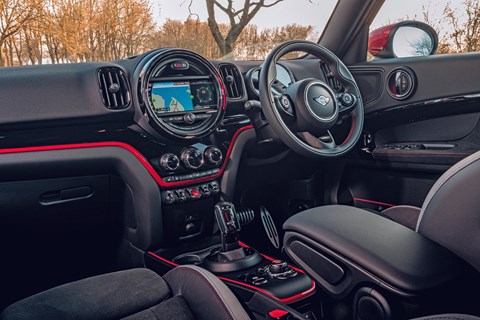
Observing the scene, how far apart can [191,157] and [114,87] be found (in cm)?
43

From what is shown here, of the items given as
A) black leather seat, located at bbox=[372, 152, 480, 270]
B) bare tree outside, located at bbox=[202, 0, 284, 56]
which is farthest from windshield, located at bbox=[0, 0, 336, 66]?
black leather seat, located at bbox=[372, 152, 480, 270]

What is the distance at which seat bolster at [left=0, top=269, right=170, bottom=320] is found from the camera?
3.77 feet

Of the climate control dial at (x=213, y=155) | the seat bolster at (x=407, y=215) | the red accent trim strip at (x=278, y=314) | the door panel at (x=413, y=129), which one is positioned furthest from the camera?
the door panel at (x=413, y=129)

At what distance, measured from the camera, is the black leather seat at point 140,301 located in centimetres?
114

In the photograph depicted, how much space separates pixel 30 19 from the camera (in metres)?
2.02

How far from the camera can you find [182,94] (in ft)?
6.72

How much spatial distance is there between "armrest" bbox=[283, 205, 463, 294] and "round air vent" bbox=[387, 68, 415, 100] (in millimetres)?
1355

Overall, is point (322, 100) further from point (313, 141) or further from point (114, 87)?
point (114, 87)

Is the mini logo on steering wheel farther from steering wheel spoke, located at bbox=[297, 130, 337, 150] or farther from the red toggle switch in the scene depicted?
the red toggle switch

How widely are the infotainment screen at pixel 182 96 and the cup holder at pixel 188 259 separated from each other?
651 millimetres

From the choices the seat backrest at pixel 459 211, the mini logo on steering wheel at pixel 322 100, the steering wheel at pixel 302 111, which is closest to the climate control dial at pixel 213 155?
the steering wheel at pixel 302 111

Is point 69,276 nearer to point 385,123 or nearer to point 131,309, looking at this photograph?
point 131,309

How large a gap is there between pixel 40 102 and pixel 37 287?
853 mm

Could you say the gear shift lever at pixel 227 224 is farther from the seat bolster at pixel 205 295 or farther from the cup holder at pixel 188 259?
the seat bolster at pixel 205 295
